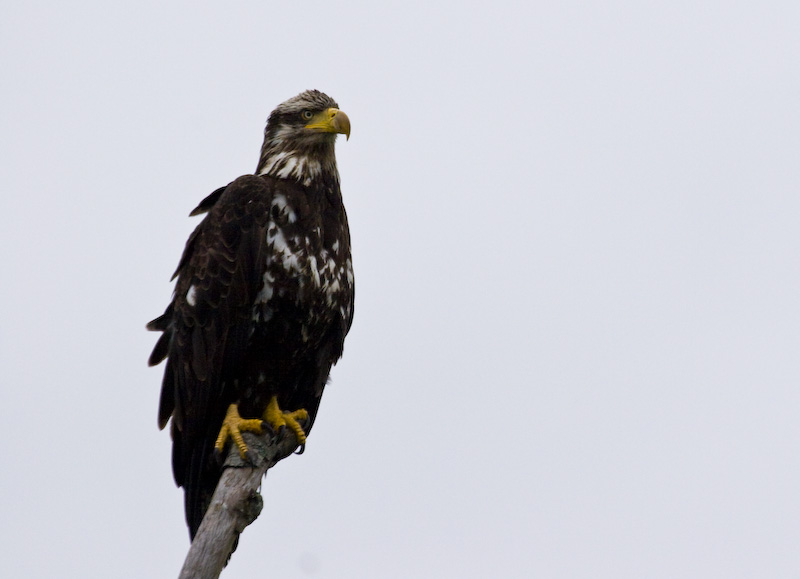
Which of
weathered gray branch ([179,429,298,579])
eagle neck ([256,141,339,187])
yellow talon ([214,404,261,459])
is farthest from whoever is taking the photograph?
eagle neck ([256,141,339,187])

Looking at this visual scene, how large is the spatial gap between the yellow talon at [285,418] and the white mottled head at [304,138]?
5.09 ft

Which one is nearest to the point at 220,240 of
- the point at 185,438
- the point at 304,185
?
the point at 304,185

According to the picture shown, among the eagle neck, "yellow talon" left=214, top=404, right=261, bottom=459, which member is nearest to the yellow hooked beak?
the eagle neck

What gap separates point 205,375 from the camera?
21.5ft

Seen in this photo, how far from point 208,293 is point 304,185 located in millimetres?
1062

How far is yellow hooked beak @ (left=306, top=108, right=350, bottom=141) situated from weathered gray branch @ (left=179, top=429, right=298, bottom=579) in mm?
2235

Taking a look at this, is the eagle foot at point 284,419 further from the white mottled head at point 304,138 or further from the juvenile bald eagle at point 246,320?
the white mottled head at point 304,138

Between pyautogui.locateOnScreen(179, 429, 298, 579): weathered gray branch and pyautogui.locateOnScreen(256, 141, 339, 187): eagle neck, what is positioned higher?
pyautogui.locateOnScreen(256, 141, 339, 187): eagle neck

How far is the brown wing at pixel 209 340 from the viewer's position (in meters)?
6.56

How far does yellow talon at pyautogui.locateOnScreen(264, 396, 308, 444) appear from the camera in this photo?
263 inches

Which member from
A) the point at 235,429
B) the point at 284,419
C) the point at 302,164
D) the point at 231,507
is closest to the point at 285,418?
the point at 284,419

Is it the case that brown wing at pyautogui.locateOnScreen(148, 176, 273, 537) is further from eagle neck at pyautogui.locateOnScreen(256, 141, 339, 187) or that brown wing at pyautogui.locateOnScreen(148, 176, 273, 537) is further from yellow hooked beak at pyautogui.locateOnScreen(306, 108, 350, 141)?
yellow hooked beak at pyautogui.locateOnScreen(306, 108, 350, 141)

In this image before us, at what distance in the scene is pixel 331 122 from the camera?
7379 millimetres

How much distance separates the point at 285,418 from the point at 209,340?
700mm
